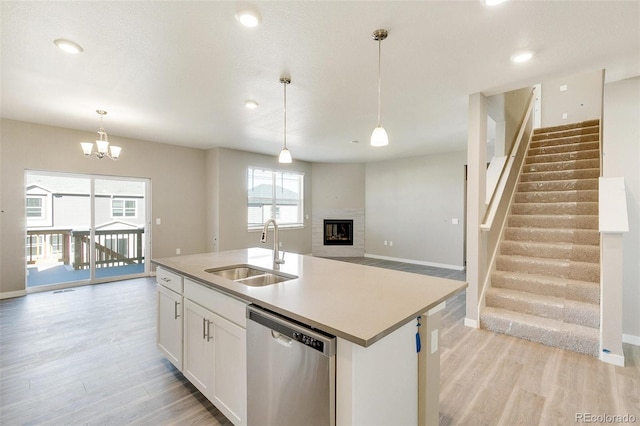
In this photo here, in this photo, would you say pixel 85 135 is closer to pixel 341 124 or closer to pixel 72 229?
pixel 72 229

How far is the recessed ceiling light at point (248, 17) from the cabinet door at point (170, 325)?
2008mm

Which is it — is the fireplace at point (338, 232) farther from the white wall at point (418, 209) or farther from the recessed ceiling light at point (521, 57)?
the recessed ceiling light at point (521, 57)

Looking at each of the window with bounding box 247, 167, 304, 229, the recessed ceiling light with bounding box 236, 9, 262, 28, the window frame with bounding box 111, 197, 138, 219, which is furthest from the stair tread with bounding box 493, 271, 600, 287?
the window frame with bounding box 111, 197, 138, 219

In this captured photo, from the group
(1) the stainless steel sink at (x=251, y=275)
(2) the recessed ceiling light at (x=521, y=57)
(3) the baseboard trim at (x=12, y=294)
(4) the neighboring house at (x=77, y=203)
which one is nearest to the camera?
(1) the stainless steel sink at (x=251, y=275)

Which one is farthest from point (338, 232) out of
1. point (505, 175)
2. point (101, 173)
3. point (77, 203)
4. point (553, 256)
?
point (77, 203)

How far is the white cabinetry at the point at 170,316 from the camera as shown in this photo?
2207 millimetres

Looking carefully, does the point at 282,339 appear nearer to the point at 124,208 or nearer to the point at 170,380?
the point at 170,380

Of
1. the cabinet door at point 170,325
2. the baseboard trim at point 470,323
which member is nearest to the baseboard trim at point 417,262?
the baseboard trim at point 470,323

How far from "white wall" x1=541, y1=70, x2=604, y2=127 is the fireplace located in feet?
16.6

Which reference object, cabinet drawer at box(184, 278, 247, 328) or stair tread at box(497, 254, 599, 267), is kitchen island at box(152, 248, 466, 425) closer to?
cabinet drawer at box(184, 278, 247, 328)

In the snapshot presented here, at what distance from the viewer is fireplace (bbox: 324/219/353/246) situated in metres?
8.04

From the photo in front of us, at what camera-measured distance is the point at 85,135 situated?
192 inches

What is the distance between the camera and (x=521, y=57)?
2.41m

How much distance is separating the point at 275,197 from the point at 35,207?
4.33 m
